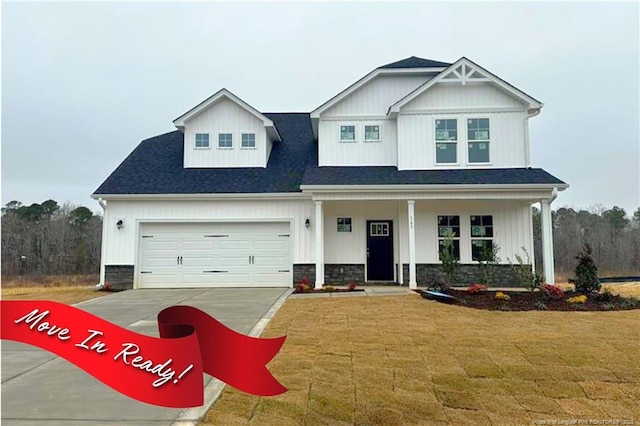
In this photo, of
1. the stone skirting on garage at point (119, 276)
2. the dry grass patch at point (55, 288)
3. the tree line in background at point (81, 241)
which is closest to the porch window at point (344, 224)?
the stone skirting on garage at point (119, 276)

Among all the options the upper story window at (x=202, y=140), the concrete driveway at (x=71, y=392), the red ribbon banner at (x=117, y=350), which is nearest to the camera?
the red ribbon banner at (x=117, y=350)

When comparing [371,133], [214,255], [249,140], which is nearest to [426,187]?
[371,133]

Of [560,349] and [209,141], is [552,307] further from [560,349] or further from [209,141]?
[209,141]

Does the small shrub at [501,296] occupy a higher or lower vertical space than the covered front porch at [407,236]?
lower

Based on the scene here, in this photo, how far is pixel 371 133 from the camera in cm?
1482

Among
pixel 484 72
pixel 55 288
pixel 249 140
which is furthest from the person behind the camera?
pixel 55 288

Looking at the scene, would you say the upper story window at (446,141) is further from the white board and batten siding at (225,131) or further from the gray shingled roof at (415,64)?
the white board and batten siding at (225,131)

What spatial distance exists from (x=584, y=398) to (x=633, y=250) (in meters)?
29.4

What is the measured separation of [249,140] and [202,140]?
5.64 feet

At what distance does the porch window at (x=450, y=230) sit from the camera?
14070 millimetres

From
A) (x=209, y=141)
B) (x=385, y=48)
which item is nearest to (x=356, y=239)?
(x=209, y=141)

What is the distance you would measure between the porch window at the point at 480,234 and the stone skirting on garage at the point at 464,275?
0.47m

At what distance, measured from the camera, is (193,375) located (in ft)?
8.26

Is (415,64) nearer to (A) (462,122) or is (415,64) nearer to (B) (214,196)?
(A) (462,122)
